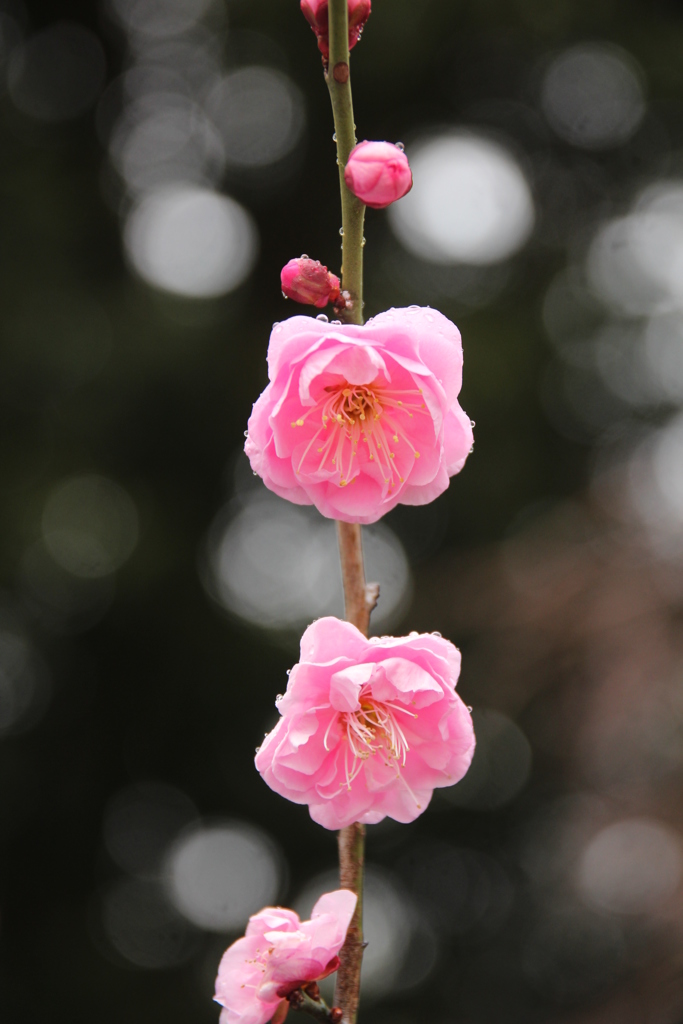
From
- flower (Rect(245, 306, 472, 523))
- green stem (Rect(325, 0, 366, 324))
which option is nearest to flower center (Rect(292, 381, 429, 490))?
flower (Rect(245, 306, 472, 523))

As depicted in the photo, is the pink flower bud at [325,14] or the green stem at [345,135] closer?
the green stem at [345,135]

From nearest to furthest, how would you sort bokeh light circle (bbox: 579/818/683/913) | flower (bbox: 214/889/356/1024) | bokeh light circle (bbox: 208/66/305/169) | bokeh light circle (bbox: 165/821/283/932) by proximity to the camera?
flower (bbox: 214/889/356/1024), bokeh light circle (bbox: 579/818/683/913), bokeh light circle (bbox: 165/821/283/932), bokeh light circle (bbox: 208/66/305/169)

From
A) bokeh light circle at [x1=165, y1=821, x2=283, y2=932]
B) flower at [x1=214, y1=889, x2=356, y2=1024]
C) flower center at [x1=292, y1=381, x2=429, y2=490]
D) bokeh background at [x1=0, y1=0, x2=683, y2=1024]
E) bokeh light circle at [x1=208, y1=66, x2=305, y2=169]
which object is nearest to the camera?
flower at [x1=214, y1=889, x2=356, y2=1024]

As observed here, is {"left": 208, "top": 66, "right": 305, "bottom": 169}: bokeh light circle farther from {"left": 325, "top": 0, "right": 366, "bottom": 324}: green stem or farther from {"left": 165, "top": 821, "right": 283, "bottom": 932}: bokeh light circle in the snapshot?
{"left": 325, "top": 0, "right": 366, "bottom": 324}: green stem

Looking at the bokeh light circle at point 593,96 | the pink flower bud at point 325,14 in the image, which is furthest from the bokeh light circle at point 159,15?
the pink flower bud at point 325,14

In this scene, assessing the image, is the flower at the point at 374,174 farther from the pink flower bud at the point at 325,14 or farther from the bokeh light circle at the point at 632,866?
the bokeh light circle at the point at 632,866

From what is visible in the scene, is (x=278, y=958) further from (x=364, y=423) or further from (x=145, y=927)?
(x=145, y=927)

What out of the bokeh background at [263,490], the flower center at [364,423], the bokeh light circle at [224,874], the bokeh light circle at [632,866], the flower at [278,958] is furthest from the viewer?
the bokeh light circle at [224,874]
